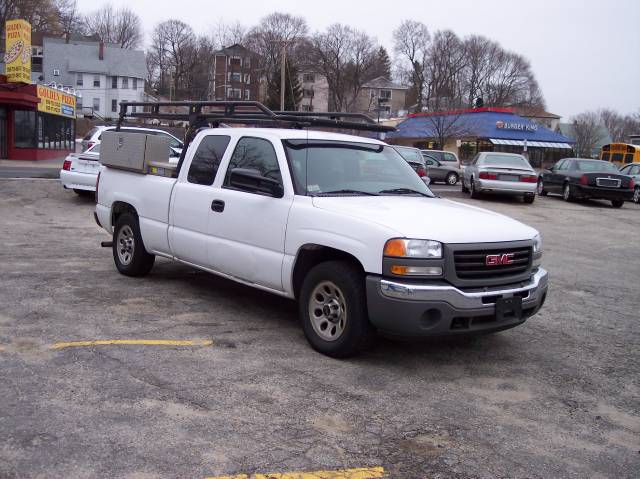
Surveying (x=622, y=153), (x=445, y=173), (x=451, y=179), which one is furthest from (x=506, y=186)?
(x=622, y=153)

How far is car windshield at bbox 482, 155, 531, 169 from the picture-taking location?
780 inches

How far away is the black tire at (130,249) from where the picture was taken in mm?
7488

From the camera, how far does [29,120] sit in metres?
31.9

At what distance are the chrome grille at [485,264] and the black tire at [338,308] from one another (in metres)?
0.76

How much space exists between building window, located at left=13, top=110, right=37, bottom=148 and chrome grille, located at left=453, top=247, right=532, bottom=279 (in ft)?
103

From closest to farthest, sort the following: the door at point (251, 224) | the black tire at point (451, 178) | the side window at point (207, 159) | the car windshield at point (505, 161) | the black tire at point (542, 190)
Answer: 1. the door at point (251, 224)
2. the side window at point (207, 159)
3. the car windshield at point (505, 161)
4. the black tire at point (542, 190)
5. the black tire at point (451, 178)

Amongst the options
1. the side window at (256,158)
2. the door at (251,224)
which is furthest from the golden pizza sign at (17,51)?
the door at (251,224)

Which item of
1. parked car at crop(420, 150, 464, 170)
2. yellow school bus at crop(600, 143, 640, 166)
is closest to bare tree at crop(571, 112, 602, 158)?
yellow school bus at crop(600, 143, 640, 166)

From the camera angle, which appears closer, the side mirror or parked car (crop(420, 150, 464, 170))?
the side mirror

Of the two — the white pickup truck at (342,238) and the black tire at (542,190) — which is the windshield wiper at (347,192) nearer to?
the white pickup truck at (342,238)

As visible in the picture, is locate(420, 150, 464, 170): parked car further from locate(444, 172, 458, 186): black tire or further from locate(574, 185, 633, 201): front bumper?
locate(574, 185, 633, 201): front bumper

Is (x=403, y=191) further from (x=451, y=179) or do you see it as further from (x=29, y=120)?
(x=29, y=120)

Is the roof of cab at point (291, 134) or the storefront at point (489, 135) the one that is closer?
the roof of cab at point (291, 134)

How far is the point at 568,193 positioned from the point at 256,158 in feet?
57.3
